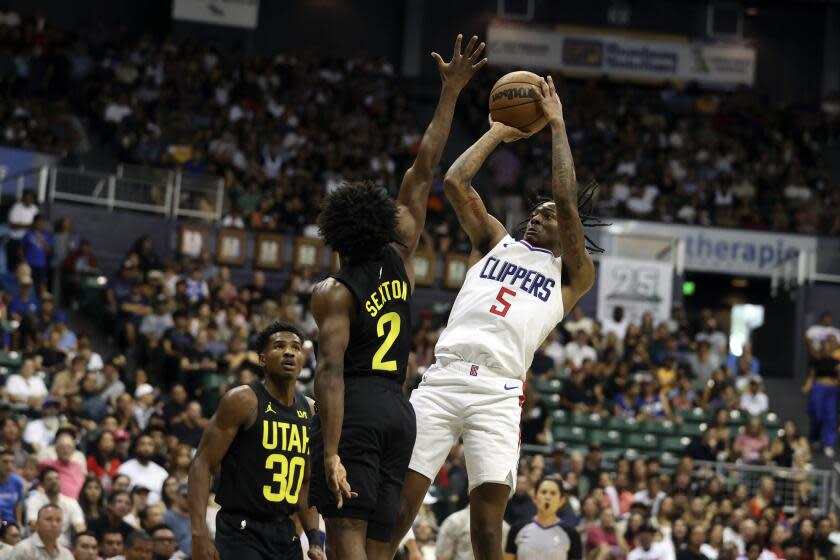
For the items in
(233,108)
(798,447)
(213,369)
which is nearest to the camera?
(213,369)

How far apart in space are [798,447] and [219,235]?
8.82 metres

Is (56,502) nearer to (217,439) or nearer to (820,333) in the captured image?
(217,439)

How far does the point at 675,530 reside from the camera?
14.1 m

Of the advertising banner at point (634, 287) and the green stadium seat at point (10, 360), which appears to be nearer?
the green stadium seat at point (10, 360)

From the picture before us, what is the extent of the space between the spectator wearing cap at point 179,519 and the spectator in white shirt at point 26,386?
277 centimetres

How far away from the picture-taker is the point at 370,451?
230 inches

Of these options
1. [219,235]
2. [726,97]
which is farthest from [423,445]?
[726,97]

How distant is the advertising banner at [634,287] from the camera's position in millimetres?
21266

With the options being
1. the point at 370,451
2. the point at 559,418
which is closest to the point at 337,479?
the point at 370,451

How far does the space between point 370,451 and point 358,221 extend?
959 millimetres

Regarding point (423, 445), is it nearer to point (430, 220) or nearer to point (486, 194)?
point (430, 220)

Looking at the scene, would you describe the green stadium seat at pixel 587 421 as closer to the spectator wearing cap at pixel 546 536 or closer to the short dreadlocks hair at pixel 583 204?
the spectator wearing cap at pixel 546 536

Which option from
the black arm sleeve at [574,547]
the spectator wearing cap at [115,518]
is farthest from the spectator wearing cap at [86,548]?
the black arm sleeve at [574,547]

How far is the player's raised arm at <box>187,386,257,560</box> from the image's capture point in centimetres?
673
